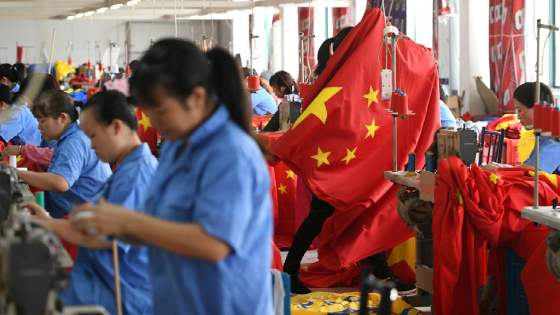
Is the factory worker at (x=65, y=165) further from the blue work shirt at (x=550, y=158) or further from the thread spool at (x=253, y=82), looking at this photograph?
the thread spool at (x=253, y=82)

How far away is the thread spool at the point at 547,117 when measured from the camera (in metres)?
Result: 2.72

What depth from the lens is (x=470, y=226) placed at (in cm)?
313

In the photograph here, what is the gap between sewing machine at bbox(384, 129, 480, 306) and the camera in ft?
10.8

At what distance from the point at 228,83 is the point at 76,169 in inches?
70.4

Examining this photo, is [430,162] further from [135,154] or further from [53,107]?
[53,107]

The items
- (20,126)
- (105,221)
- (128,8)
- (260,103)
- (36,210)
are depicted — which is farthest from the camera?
(128,8)

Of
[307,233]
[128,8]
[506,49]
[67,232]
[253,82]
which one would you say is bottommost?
[307,233]

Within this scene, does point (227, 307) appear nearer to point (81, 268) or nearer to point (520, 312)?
point (81, 268)

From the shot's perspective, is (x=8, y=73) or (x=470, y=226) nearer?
(x=470, y=226)

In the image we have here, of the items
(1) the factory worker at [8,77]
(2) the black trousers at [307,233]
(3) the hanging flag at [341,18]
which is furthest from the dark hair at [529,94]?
(3) the hanging flag at [341,18]

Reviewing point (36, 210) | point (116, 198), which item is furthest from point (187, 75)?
point (36, 210)

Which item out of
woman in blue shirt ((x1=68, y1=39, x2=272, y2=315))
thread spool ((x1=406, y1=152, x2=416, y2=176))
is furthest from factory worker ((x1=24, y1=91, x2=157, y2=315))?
thread spool ((x1=406, y1=152, x2=416, y2=176))

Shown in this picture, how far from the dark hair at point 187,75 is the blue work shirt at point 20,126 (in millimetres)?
3966

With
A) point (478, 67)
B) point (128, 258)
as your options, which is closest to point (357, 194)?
point (128, 258)
